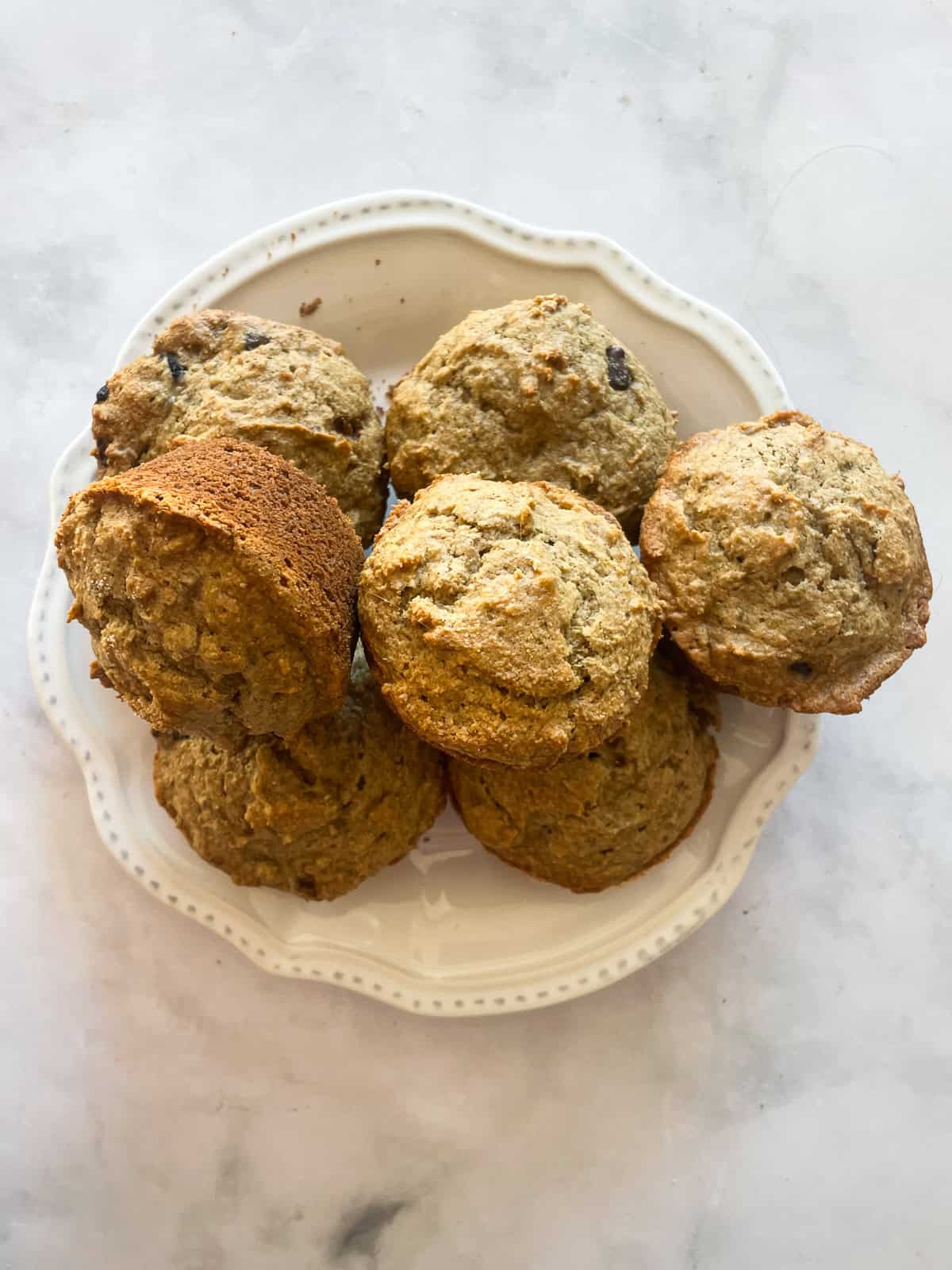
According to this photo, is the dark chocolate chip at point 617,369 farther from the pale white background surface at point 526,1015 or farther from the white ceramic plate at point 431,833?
the pale white background surface at point 526,1015

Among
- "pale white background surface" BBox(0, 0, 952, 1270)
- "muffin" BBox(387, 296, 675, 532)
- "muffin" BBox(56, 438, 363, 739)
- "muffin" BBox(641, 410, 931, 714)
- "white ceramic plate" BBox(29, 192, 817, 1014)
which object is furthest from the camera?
"pale white background surface" BBox(0, 0, 952, 1270)

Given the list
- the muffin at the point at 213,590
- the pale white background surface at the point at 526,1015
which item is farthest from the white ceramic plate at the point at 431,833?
the muffin at the point at 213,590

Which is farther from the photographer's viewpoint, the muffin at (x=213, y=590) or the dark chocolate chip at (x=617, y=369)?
the dark chocolate chip at (x=617, y=369)

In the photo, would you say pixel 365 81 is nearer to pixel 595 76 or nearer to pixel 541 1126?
pixel 595 76

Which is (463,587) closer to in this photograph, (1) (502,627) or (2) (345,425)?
(1) (502,627)

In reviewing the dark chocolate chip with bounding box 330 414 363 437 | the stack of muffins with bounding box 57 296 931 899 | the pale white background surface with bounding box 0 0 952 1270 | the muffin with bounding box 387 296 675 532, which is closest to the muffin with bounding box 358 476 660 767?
the stack of muffins with bounding box 57 296 931 899

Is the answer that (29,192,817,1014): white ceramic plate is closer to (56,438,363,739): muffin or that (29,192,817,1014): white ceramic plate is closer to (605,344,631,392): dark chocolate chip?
(605,344,631,392): dark chocolate chip

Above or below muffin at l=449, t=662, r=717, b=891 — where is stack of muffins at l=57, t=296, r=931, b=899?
above

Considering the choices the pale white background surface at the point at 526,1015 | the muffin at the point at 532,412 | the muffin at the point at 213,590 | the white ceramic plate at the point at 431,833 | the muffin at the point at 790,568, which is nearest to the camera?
the muffin at the point at 213,590
